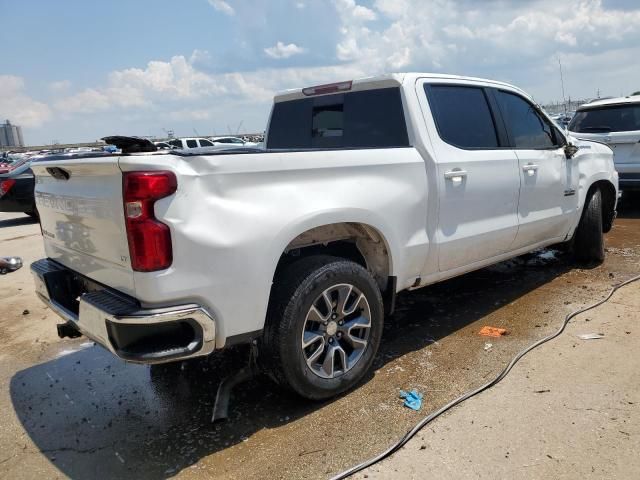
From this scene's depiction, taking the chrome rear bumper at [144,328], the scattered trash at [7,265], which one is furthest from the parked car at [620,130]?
the scattered trash at [7,265]

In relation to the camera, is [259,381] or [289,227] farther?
[259,381]

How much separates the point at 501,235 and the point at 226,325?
257cm

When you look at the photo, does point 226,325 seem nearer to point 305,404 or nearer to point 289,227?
point 289,227

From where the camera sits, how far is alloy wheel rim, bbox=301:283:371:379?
10.1 ft

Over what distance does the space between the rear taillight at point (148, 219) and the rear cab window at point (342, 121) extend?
1.85 metres

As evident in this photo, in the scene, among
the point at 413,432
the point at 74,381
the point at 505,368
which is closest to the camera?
the point at 413,432

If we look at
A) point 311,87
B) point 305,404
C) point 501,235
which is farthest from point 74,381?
point 501,235

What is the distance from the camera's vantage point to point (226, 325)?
8.72 ft

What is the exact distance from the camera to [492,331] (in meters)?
4.20

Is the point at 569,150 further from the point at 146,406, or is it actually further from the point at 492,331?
the point at 146,406

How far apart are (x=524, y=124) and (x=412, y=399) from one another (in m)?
2.81

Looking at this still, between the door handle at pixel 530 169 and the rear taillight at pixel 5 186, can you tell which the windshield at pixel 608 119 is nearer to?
the door handle at pixel 530 169

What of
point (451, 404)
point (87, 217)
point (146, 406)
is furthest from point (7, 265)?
point (451, 404)

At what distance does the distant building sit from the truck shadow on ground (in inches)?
6161
